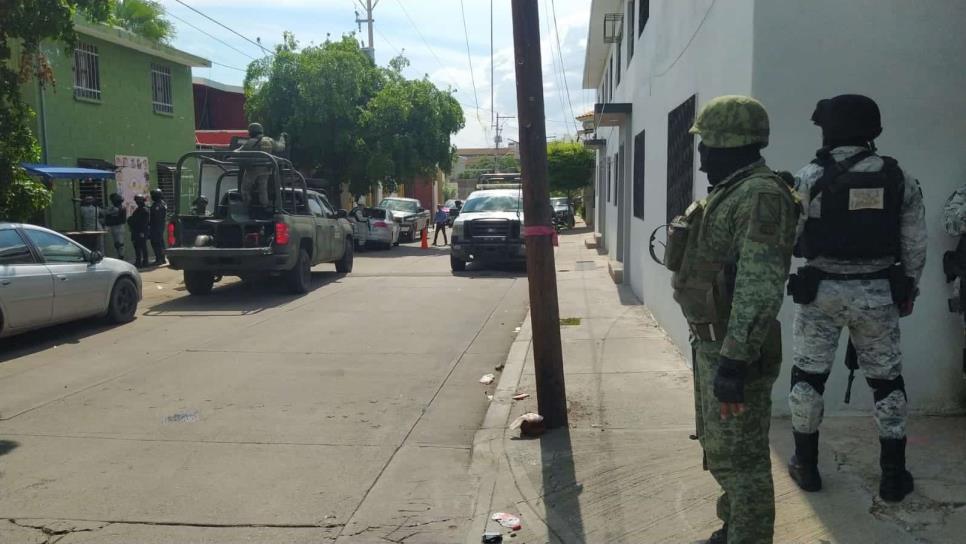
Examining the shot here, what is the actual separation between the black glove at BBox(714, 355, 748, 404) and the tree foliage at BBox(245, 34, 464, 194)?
72.5ft

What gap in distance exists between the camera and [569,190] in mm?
38562

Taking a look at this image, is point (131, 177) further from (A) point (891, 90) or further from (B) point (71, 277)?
(A) point (891, 90)

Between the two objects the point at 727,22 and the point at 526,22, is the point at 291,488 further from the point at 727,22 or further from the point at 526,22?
the point at 727,22

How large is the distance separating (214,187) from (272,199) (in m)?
1.71

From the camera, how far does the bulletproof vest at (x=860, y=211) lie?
3.72 m

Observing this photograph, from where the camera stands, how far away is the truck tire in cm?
962

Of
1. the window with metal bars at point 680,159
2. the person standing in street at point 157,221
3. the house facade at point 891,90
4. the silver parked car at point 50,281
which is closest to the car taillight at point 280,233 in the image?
the silver parked car at point 50,281

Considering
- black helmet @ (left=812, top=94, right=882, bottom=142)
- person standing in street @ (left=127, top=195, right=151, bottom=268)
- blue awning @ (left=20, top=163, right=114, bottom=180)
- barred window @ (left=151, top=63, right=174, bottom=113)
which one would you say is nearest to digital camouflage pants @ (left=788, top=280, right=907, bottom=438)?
black helmet @ (left=812, top=94, right=882, bottom=142)

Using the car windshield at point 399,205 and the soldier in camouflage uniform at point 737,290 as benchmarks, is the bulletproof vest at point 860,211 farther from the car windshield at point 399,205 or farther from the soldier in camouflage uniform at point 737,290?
the car windshield at point 399,205

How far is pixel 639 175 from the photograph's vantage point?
11039 mm

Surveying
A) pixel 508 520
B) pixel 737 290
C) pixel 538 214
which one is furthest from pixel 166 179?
pixel 737 290

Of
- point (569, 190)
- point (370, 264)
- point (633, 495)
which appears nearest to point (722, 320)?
point (633, 495)

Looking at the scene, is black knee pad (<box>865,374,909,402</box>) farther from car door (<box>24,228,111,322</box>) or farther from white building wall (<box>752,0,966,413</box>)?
car door (<box>24,228,111,322</box>)

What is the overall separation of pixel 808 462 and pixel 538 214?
2.16 meters
